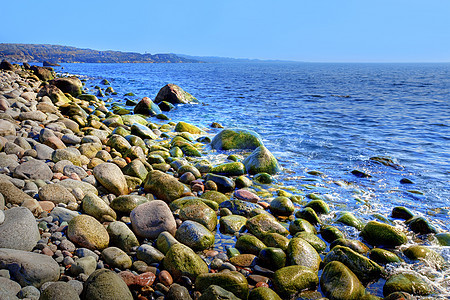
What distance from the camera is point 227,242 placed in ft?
15.7

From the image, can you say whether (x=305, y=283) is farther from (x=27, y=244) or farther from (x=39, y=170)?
(x=39, y=170)

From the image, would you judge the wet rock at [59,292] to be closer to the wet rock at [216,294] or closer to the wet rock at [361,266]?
the wet rock at [216,294]

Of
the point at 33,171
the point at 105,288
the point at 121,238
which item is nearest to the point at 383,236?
the point at 121,238

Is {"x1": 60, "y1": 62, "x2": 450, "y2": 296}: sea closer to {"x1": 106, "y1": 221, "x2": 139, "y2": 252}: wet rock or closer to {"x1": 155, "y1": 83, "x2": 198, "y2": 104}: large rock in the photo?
{"x1": 155, "y1": 83, "x2": 198, "y2": 104}: large rock

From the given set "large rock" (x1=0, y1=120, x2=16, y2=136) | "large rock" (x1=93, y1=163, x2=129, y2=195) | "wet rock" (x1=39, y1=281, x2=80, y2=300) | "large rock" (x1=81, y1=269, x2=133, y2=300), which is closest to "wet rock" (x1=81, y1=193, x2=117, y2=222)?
"large rock" (x1=93, y1=163, x2=129, y2=195)

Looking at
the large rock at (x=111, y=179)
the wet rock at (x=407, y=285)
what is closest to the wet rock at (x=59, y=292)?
the large rock at (x=111, y=179)

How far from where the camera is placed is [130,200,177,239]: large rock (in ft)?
15.1

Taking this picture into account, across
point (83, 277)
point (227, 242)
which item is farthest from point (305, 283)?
point (83, 277)

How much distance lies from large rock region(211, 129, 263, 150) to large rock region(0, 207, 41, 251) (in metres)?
7.23

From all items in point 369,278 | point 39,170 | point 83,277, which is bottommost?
point 369,278

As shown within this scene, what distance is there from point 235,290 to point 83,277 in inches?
67.1

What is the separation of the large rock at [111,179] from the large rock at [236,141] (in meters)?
4.85

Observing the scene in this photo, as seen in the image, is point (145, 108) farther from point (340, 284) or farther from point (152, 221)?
point (340, 284)

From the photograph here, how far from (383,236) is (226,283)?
3.04 meters
